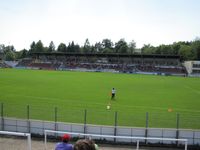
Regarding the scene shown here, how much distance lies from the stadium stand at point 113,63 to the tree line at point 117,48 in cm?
2496

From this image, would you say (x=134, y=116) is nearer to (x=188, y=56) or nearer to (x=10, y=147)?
(x=10, y=147)

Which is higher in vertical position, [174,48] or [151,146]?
[174,48]

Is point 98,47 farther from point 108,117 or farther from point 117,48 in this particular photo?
point 108,117

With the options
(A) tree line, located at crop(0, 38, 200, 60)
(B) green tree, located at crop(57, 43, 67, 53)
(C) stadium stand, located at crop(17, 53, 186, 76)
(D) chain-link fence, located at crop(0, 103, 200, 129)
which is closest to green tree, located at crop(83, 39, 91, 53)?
(A) tree line, located at crop(0, 38, 200, 60)

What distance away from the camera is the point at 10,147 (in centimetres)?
1181

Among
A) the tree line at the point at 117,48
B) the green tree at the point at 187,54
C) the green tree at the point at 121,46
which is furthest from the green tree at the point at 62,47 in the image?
the green tree at the point at 187,54

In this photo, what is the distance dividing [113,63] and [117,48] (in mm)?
58323

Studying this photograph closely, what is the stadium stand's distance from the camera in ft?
332

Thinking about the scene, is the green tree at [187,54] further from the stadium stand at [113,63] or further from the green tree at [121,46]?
the green tree at [121,46]

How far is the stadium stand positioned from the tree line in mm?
24965

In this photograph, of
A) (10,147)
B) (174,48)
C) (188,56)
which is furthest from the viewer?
(174,48)

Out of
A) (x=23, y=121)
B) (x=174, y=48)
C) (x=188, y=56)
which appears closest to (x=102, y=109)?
(x=23, y=121)

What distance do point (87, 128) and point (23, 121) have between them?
11.2 ft

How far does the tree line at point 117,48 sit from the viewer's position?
129 m
